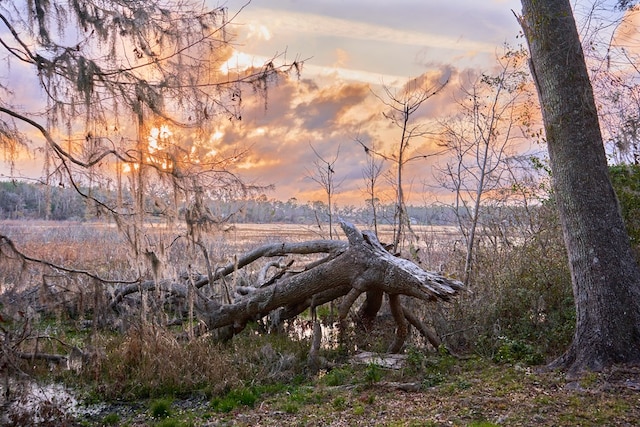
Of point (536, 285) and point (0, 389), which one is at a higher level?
point (536, 285)

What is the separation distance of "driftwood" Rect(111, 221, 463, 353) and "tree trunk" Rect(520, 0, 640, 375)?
63.7 inches

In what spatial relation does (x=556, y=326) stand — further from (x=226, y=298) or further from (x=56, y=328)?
(x=56, y=328)

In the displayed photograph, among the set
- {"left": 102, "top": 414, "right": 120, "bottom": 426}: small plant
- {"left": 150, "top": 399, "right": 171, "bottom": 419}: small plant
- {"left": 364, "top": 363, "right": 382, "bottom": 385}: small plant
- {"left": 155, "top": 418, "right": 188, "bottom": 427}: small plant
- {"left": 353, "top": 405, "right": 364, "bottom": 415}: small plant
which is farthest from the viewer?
{"left": 364, "top": 363, "right": 382, "bottom": 385}: small plant

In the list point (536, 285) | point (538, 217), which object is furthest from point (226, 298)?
point (538, 217)

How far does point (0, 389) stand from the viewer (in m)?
6.12

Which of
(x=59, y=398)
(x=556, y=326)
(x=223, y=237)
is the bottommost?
(x=59, y=398)

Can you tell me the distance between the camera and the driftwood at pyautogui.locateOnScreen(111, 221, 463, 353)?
716cm

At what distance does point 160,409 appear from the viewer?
6195 millimetres

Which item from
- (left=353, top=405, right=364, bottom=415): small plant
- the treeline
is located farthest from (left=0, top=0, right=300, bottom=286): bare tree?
(left=353, top=405, right=364, bottom=415): small plant

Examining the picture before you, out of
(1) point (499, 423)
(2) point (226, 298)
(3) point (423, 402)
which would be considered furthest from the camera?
(2) point (226, 298)

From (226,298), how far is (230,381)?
8.88 ft

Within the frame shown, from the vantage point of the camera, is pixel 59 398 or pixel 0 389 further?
pixel 59 398

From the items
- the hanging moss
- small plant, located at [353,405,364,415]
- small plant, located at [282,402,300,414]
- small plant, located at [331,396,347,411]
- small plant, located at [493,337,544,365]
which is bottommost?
small plant, located at [282,402,300,414]

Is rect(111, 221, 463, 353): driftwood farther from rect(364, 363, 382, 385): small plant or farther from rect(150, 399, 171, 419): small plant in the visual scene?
rect(150, 399, 171, 419): small plant
